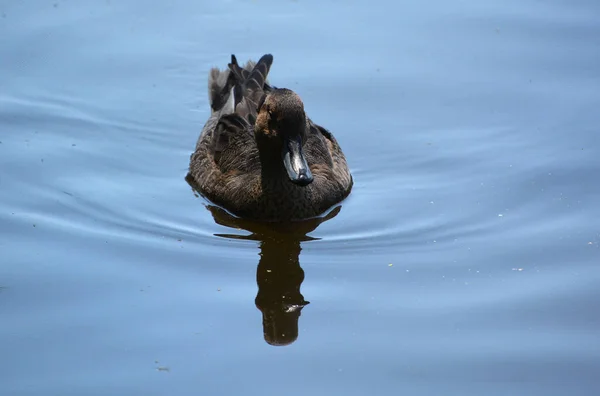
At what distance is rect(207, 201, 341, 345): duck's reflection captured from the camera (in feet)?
27.3

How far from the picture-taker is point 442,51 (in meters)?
13.4

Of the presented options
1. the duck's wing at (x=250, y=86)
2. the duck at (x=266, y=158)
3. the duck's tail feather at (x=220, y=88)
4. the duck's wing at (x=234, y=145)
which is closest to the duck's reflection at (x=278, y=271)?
the duck at (x=266, y=158)

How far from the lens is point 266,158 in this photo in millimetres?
10375

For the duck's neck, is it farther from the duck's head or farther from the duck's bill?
the duck's bill

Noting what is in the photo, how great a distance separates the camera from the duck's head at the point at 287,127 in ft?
32.2

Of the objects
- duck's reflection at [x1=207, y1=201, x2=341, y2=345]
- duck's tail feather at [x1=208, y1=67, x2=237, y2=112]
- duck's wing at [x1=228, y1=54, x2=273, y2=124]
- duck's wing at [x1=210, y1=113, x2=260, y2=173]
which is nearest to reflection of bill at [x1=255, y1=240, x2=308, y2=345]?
duck's reflection at [x1=207, y1=201, x2=341, y2=345]

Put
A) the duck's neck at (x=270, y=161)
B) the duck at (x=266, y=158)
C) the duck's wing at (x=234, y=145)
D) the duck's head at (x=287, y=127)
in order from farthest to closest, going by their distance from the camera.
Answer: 1. the duck's wing at (x=234, y=145)
2. the duck's neck at (x=270, y=161)
3. the duck at (x=266, y=158)
4. the duck's head at (x=287, y=127)

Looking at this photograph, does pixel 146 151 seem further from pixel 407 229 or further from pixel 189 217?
pixel 407 229

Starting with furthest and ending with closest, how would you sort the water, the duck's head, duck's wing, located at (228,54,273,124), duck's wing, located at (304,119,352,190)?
duck's wing, located at (228,54,273,124)
duck's wing, located at (304,119,352,190)
the duck's head
the water

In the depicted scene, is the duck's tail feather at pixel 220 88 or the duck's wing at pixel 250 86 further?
the duck's tail feather at pixel 220 88

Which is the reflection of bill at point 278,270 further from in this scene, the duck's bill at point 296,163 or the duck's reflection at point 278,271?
the duck's bill at point 296,163

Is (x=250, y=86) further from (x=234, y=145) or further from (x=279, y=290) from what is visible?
(x=279, y=290)

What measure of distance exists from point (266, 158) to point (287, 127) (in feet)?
1.81

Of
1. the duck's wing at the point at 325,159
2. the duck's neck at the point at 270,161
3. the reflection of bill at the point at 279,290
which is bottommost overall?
the reflection of bill at the point at 279,290
